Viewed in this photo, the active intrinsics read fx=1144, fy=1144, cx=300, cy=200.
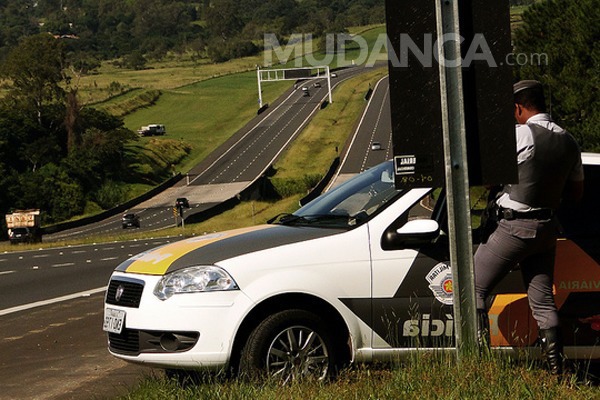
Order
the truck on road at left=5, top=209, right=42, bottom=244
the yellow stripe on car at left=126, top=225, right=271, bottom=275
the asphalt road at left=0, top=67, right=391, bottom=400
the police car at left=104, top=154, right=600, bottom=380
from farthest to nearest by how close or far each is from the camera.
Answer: the truck on road at left=5, top=209, right=42, bottom=244
the asphalt road at left=0, top=67, right=391, bottom=400
the yellow stripe on car at left=126, top=225, right=271, bottom=275
the police car at left=104, top=154, right=600, bottom=380

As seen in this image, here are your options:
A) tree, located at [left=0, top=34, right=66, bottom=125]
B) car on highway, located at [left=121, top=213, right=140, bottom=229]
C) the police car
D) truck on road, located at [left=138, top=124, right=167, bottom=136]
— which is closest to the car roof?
the police car

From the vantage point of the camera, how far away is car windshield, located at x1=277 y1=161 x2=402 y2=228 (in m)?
7.74

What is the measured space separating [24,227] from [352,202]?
181 feet

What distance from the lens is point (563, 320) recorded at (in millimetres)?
7387

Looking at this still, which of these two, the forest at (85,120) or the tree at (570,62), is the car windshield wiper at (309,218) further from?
the tree at (570,62)

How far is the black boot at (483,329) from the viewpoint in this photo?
6.51m

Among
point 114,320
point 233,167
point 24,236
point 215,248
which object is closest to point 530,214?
point 215,248

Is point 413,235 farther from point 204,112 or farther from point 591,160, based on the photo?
point 204,112

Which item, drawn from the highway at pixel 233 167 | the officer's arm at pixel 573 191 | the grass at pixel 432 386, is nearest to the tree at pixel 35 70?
the highway at pixel 233 167

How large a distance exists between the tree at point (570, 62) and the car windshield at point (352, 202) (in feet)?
139

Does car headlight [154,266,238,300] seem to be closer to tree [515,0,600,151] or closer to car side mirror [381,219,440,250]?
car side mirror [381,219,440,250]

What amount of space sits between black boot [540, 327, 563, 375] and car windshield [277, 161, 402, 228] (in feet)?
4.98

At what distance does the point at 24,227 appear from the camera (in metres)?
61.2

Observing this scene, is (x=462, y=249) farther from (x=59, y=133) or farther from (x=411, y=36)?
(x=59, y=133)
